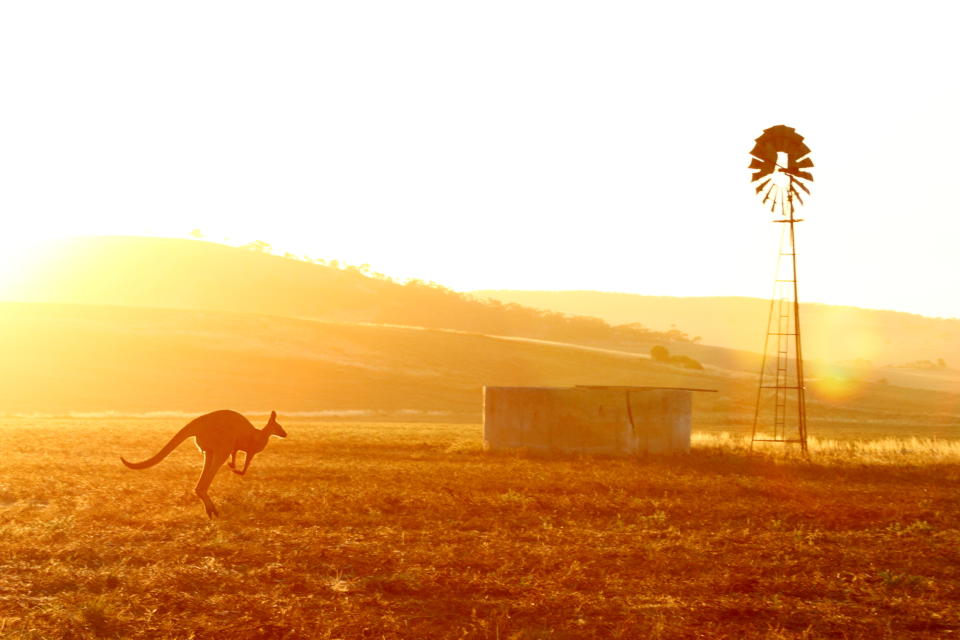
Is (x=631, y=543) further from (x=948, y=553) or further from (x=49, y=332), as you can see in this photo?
(x=49, y=332)

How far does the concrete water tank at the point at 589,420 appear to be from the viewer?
1093 inches

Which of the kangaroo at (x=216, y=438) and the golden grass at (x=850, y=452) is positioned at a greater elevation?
the kangaroo at (x=216, y=438)

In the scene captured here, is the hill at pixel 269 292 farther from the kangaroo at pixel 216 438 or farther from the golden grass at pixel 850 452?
the kangaroo at pixel 216 438

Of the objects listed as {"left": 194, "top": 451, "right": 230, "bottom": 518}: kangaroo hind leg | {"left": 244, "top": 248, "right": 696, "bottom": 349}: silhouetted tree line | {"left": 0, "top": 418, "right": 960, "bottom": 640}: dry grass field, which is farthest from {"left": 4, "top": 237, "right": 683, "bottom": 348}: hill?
{"left": 194, "top": 451, "right": 230, "bottom": 518}: kangaroo hind leg

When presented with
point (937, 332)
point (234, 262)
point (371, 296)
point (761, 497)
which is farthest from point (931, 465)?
point (937, 332)

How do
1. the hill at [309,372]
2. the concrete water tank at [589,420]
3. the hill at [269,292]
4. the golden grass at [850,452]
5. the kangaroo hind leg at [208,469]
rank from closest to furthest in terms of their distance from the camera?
the kangaroo hind leg at [208,469] < the concrete water tank at [589,420] < the golden grass at [850,452] < the hill at [309,372] < the hill at [269,292]

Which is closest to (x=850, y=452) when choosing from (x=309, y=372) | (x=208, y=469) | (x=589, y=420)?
(x=589, y=420)

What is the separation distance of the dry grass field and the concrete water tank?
2.40 meters

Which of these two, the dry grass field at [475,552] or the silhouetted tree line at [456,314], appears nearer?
→ the dry grass field at [475,552]

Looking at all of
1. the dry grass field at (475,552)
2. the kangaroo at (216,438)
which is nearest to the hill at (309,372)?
the dry grass field at (475,552)

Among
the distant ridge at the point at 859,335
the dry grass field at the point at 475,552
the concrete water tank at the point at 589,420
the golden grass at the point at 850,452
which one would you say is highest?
the distant ridge at the point at 859,335

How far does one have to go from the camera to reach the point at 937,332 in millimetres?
→ 180375

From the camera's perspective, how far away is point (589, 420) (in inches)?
1093

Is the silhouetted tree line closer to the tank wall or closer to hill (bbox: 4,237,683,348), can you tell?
hill (bbox: 4,237,683,348)
